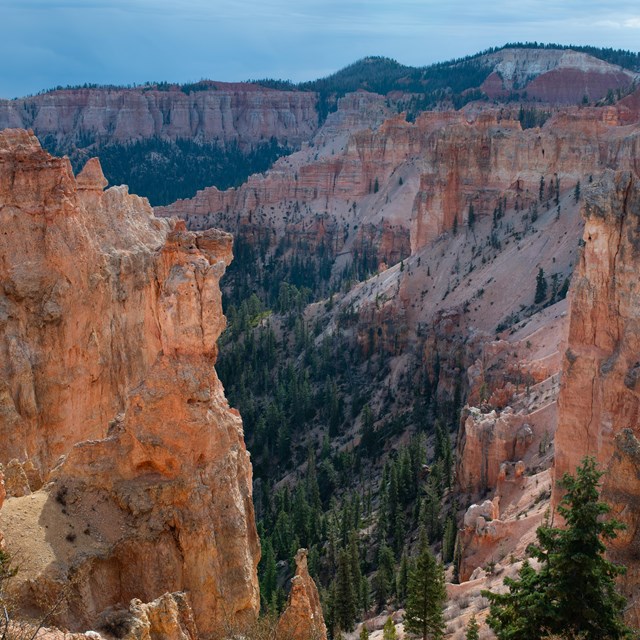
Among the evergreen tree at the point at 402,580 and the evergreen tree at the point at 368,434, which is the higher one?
the evergreen tree at the point at 402,580

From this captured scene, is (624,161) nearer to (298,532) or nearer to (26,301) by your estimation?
(298,532)

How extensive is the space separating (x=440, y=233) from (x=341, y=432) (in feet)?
74.1

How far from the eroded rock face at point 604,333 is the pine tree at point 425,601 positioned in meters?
5.81

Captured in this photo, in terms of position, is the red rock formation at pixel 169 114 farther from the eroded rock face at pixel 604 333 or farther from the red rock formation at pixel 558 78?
the eroded rock face at pixel 604 333

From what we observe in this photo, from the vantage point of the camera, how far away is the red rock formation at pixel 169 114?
17212 centimetres

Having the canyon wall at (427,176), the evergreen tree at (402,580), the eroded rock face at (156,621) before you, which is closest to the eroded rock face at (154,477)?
the eroded rock face at (156,621)

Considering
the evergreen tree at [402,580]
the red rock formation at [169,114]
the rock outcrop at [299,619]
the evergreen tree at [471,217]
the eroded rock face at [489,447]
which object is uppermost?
the red rock formation at [169,114]

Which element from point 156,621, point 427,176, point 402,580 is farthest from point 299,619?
point 427,176

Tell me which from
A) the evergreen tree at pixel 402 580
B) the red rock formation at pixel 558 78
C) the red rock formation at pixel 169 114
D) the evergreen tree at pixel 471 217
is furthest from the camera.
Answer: the red rock formation at pixel 169 114

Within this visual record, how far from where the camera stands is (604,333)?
25.3m

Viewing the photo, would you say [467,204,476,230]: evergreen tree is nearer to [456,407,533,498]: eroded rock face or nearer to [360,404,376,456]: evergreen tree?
[360,404,376,456]: evergreen tree

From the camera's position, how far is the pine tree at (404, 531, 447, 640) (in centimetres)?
2270

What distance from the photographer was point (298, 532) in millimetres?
41531

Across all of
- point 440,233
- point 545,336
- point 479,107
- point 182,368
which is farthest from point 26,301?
point 479,107
